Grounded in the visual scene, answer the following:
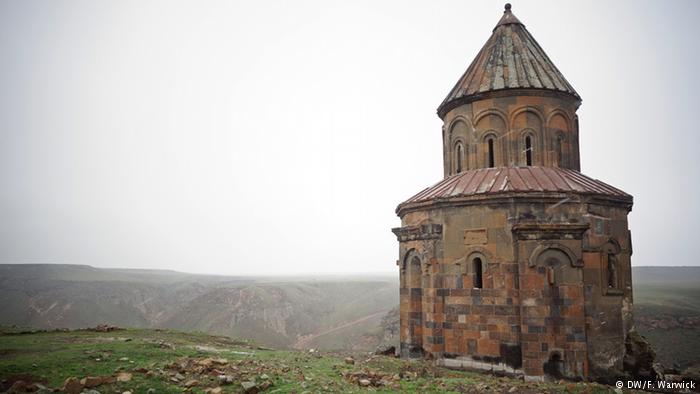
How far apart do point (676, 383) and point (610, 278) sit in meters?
3.02

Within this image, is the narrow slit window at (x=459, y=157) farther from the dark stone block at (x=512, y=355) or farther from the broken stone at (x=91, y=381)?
the broken stone at (x=91, y=381)

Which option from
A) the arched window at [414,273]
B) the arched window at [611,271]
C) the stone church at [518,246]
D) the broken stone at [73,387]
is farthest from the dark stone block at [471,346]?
the broken stone at [73,387]

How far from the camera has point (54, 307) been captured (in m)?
44.9

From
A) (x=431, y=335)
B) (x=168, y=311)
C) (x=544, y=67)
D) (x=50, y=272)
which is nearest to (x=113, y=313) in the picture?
(x=168, y=311)

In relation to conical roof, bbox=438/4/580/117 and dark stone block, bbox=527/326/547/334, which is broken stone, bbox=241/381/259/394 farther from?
conical roof, bbox=438/4/580/117

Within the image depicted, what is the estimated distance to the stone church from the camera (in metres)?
11.1

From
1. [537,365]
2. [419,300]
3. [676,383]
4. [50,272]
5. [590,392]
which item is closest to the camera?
[590,392]

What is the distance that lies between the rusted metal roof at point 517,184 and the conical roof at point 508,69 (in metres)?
2.41

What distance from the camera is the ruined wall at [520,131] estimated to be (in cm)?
1337

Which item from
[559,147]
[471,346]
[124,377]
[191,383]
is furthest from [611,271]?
[124,377]

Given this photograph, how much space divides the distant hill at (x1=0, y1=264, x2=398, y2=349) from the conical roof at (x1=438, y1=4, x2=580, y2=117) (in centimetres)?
2151

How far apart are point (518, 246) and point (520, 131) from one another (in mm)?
3744

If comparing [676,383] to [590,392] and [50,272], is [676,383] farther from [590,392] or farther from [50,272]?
[50,272]

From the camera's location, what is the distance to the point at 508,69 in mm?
13875
